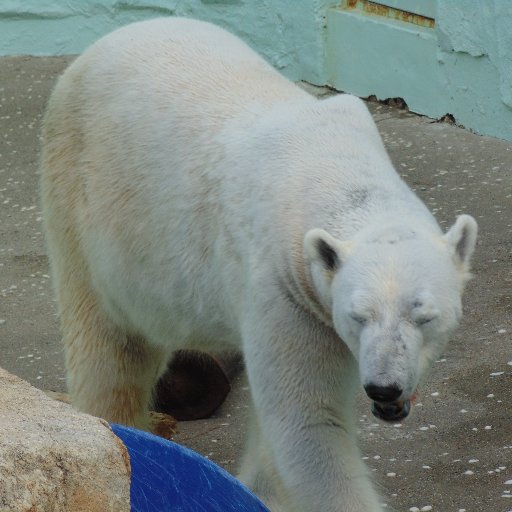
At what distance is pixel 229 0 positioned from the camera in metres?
7.00

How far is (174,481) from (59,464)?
0.79 m

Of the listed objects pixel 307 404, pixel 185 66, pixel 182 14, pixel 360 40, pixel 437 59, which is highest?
pixel 185 66

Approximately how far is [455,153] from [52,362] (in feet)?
7.71

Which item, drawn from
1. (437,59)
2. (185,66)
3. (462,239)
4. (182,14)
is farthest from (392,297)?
(182,14)

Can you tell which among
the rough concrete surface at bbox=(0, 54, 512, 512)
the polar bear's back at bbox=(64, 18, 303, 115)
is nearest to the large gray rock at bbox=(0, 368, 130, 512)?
the polar bear's back at bbox=(64, 18, 303, 115)

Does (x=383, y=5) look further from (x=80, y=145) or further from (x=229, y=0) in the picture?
(x=80, y=145)

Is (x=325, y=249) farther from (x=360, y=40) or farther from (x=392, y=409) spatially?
(x=360, y=40)

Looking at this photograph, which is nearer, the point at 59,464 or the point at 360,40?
the point at 59,464

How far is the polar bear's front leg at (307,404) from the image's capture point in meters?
2.54

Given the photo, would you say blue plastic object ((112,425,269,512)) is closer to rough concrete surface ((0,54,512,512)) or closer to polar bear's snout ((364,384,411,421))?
polar bear's snout ((364,384,411,421))

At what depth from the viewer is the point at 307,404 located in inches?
100

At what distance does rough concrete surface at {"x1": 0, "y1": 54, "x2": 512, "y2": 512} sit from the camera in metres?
3.30

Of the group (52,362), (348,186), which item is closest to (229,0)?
Answer: (52,362)

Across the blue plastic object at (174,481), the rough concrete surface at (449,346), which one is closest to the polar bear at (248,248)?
the blue plastic object at (174,481)
